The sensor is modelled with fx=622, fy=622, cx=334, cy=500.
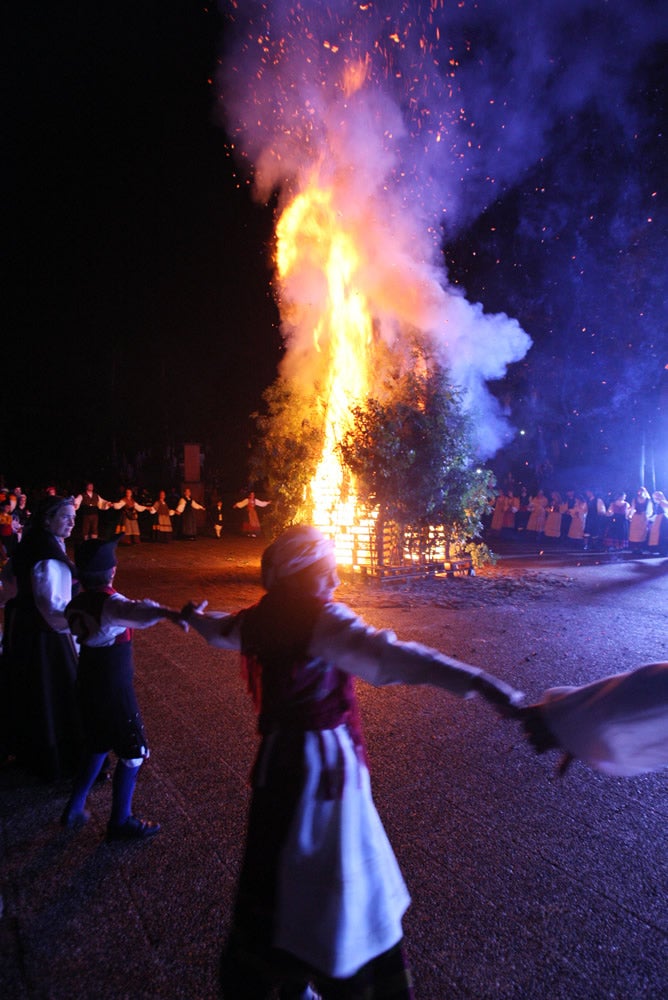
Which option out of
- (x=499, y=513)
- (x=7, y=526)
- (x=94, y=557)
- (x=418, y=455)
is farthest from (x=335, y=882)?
(x=499, y=513)

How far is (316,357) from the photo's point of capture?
15.3 m

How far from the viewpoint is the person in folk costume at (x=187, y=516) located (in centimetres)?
2203

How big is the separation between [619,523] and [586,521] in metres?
1.40

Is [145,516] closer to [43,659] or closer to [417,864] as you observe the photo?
[43,659]

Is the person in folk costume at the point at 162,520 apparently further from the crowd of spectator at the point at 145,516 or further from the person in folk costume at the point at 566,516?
the person in folk costume at the point at 566,516

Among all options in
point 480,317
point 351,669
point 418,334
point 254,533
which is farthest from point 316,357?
point 351,669

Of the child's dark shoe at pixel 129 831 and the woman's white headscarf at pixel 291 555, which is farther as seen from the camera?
the child's dark shoe at pixel 129 831

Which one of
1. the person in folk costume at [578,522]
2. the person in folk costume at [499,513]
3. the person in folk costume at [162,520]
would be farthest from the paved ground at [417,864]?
the person in folk costume at [499,513]

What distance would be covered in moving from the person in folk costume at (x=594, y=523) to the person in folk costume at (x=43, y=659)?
18215 millimetres

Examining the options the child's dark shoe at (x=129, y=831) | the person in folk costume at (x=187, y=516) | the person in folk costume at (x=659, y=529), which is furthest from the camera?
the person in folk costume at (x=187, y=516)

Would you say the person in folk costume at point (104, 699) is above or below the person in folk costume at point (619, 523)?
below

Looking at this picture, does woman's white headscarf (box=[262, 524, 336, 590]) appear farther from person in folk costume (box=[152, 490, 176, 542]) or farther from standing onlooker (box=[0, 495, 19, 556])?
person in folk costume (box=[152, 490, 176, 542])

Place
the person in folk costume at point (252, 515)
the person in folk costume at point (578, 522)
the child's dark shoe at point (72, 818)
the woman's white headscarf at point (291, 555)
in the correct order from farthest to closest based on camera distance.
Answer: the person in folk costume at point (252, 515)
the person in folk costume at point (578, 522)
the child's dark shoe at point (72, 818)
the woman's white headscarf at point (291, 555)

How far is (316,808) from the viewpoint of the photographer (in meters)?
2.15
